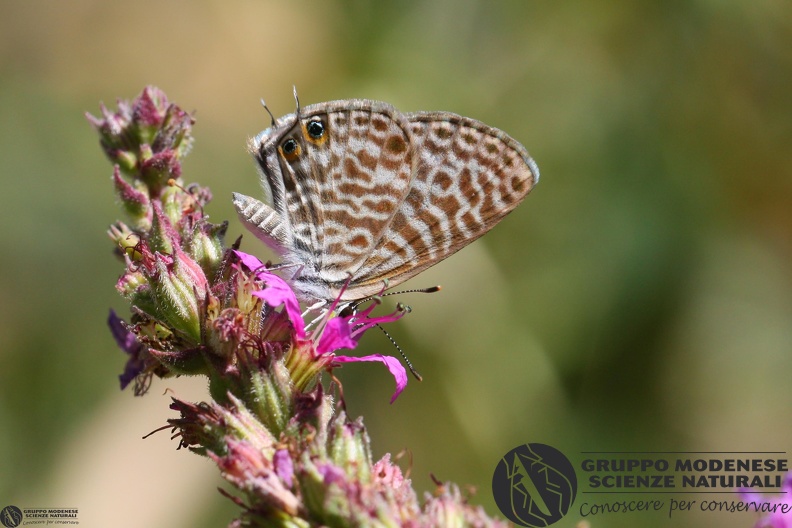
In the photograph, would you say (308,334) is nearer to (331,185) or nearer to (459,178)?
(331,185)

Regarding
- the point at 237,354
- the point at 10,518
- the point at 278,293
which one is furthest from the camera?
the point at 10,518

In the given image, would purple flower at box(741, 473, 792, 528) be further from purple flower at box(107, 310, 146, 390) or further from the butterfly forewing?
purple flower at box(107, 310, 146, 390)

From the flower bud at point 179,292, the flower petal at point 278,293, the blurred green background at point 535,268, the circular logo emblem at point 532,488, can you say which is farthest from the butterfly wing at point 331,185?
the blurred green background at point 535,268

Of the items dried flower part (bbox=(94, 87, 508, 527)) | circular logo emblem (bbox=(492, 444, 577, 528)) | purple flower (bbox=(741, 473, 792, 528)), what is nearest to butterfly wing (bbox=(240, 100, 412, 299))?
dried flower part (bbox=(94, 87, 508, 527))

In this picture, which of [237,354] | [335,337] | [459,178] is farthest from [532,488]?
[237,354]

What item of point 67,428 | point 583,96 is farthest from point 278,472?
point 583,96

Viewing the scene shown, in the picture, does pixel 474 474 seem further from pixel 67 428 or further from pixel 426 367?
pixel 67 428

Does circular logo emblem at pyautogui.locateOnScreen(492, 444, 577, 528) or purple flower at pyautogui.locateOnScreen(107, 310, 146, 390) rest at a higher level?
purple flower at pyautogui.locateOnScreen(107, 310, 146, 390)
